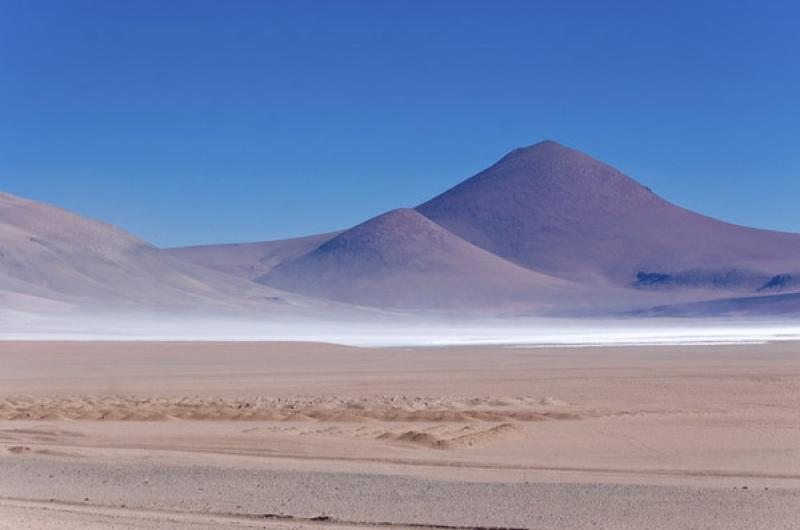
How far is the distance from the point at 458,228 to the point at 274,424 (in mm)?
168227

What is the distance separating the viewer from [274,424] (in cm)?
1631

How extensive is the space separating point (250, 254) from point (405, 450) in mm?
172808

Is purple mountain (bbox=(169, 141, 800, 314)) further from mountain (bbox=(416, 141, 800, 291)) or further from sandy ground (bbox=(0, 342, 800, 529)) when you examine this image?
sandy ground (bbox=(0, 342, 800, 529))

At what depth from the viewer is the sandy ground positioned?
9898 mm

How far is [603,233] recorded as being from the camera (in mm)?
174375

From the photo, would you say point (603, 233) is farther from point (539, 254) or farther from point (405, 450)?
point (405, 450)

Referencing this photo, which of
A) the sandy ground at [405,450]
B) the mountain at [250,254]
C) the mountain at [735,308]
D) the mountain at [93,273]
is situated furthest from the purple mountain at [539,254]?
the sandy ground at [405,450]

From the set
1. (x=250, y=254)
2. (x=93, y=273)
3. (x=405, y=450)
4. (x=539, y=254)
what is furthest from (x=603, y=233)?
(x=405, y=450)

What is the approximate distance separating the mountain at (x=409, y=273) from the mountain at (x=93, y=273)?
2240cm

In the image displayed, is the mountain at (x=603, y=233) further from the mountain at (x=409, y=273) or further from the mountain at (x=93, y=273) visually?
the mountain at (x=93, y=273)

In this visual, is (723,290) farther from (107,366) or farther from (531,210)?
(107,366)

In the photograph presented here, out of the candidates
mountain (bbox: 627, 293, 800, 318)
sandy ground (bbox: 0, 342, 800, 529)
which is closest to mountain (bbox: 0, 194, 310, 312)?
mountain (bbox: 627, 293, 800, 318)

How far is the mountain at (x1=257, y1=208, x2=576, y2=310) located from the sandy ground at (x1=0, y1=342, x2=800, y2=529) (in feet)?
355

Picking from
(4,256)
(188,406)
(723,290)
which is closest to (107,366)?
(188,406)
